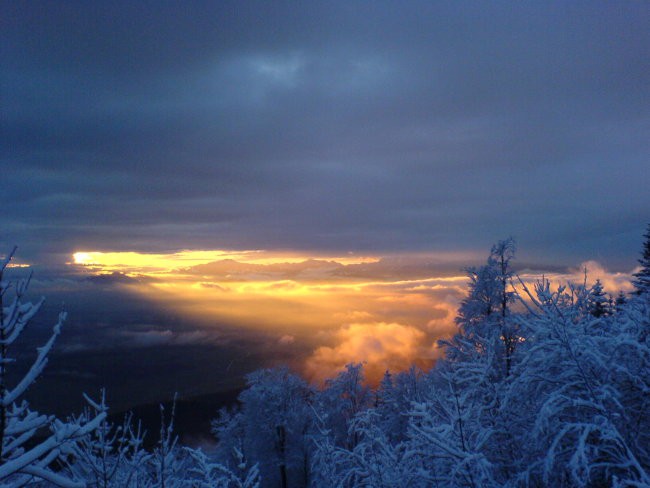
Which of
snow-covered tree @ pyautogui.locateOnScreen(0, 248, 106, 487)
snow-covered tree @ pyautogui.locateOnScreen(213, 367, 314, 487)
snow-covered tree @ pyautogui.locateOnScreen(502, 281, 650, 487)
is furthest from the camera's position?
snow-covered tree @ pyautogui.locateOnScreen(213, 367, 314, 487)

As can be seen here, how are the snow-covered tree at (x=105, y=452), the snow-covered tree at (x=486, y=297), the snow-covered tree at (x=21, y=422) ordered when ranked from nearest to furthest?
the snow-covered tree at (x=21, y=422), the snow-covered tree at (x=105, y=452), the snow-covered tree at (x=486, y=297)

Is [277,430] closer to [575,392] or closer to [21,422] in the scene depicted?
[575,392]

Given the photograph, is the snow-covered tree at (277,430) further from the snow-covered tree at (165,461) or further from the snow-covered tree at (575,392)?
the snow-covered tree at (575,392)

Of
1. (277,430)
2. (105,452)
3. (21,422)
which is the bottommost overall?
(277,430)

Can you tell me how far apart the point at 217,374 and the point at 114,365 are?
35521mm

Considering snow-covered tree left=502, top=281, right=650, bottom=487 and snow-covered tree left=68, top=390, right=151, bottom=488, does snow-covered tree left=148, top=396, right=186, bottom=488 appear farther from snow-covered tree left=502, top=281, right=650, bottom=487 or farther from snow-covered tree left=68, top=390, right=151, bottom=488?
snow-covered tree left=502, top=281, right=650, bottom=487

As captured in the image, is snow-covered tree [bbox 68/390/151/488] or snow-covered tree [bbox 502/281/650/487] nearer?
snow-covered tree [bbox 68/390/151/488]

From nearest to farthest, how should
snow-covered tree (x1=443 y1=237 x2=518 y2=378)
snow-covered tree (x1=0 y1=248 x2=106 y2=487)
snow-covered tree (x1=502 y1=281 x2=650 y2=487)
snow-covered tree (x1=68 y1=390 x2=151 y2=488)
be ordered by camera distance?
snow-covered tree (x1=0 y1=248 x2=106 y2=487), snow-covered tree (x1=68 y1=390 x2=151 y2=488), snow-covered tree (x1=502 y1=281 x2=650 y2=487), snow-covered tree (x1=443 y1=237 x2=518 y2=378)

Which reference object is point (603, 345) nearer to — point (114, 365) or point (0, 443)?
point (0, 443)

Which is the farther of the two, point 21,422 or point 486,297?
point 486,297

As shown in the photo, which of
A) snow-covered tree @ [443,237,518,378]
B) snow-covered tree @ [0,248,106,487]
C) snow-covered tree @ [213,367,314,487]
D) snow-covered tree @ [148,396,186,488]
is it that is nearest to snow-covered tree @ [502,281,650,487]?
snow-covered tree @ [148,396,186,488]

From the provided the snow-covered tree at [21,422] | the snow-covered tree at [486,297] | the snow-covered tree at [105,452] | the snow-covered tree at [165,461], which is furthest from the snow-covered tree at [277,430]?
the snow-covered tree at [21,422]

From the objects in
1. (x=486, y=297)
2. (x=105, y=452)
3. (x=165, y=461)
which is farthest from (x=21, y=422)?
(x=486, y=297)

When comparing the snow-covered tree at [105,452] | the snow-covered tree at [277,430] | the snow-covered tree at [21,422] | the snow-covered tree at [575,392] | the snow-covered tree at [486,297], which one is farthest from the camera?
the snow-covered tree at [277,430]
